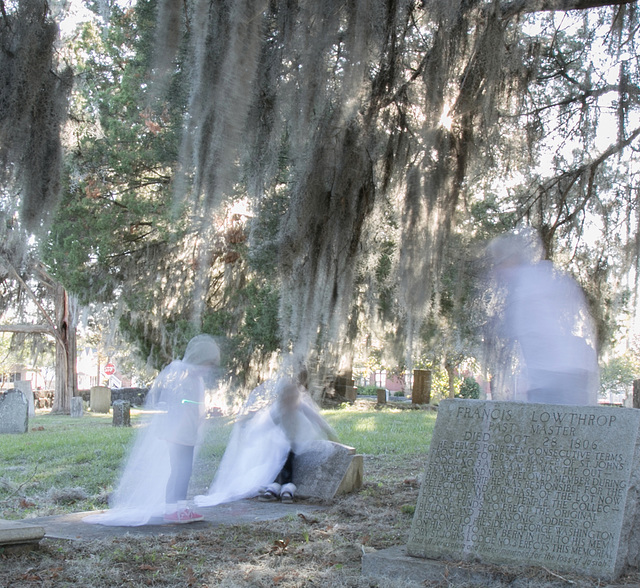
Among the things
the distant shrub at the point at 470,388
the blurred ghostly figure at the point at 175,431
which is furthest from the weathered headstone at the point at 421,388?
the blurred ghostly figure at the point at 175,431

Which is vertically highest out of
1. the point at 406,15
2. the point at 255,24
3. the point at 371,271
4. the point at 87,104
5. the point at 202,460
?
the point at 87,104

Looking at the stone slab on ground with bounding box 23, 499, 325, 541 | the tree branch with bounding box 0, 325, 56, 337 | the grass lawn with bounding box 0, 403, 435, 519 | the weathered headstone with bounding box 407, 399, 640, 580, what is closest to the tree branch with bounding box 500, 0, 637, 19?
the weathered headstone with bounding box 407, 399, 640, 580

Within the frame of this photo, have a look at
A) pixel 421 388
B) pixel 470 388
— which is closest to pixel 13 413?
pixel 421 388

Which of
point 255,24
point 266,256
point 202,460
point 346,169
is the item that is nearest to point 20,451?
point 202,460

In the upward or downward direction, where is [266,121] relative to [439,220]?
upward

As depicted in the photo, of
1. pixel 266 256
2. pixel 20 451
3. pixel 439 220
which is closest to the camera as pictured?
pixel 439 220

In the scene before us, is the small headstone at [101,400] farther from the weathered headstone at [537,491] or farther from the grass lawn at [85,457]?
the weathered headstone at [537,491]

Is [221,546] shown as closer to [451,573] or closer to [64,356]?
[451,573]

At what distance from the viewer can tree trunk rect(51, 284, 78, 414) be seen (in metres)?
22.0

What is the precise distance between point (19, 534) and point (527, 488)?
261 centimetres

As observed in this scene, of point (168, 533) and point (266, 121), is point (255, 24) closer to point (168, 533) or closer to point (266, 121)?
point (266, 121)

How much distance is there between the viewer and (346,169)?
4754 millimetres

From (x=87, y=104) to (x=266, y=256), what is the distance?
480 centimetres

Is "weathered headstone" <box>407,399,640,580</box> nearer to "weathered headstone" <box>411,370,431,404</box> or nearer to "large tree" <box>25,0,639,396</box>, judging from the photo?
"large tree" <box>25,0,639,396</box>
